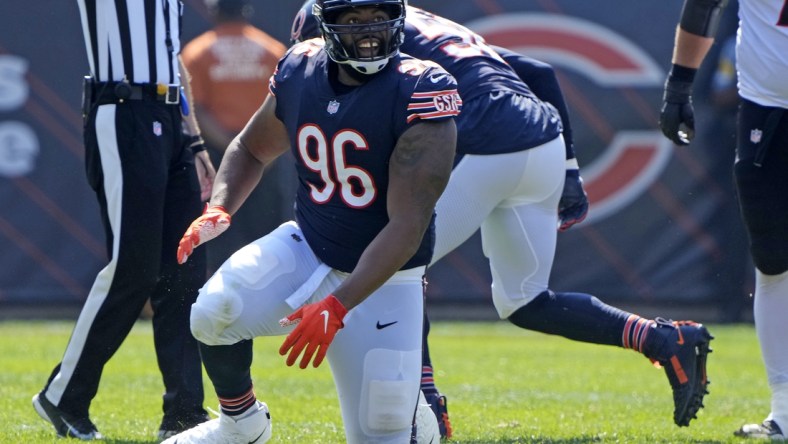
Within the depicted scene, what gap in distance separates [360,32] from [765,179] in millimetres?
1671

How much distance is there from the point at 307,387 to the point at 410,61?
2.86 metres

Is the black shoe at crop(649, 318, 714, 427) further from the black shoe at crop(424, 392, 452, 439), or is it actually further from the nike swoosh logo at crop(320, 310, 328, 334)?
A: the nike swoosh logo at crop(320, 310, 328, 334)

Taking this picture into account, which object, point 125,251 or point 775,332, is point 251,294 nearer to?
point 125,251

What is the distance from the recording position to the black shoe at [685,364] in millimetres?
4312

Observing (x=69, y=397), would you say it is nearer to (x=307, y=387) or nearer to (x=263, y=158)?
(x=263, y=158)

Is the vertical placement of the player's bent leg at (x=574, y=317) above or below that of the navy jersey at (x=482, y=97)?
below

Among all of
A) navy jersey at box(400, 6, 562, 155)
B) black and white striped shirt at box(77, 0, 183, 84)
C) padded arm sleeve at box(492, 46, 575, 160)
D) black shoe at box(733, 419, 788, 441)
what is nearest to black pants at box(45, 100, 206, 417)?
black and white striped shirt at box(77, 0, 183, 84)

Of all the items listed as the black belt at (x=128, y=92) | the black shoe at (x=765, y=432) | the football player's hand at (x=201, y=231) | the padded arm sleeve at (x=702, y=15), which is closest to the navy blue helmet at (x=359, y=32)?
the football player's hand at (x=201, y=231)

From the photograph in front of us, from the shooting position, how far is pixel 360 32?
3410mm

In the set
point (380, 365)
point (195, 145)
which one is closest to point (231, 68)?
point (195, 145)

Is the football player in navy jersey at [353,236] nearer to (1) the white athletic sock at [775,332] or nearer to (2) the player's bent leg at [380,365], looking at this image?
(2) the player's bent leg at [380,365]

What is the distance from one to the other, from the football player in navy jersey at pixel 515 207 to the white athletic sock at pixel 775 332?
231 mm

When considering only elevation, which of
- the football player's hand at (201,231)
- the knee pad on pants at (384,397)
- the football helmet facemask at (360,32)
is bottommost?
the knee pad on pants at (384,397)

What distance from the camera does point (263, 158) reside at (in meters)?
3.86
